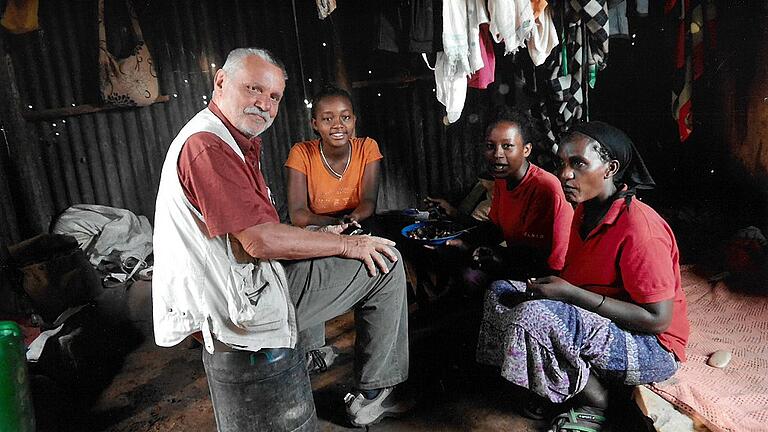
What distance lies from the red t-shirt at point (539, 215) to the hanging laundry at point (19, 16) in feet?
11.8

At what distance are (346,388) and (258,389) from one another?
908 mm

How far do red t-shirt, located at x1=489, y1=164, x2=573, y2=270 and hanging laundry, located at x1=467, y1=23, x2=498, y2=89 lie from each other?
0.92 m

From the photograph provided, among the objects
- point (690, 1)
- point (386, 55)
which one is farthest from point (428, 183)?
point (690, 1)

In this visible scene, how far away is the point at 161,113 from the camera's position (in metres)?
4.66

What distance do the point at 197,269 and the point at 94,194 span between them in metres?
3.10

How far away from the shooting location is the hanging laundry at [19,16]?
12.6 feet

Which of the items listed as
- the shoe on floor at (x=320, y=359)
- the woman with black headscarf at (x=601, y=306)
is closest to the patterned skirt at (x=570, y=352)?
the woman with black headscarf at (x=601, y=306)

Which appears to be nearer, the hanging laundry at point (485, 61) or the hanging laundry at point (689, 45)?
the hanging laundry at point (485, 61)

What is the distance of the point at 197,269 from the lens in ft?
6.61

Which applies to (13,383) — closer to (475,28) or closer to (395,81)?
(475,28)

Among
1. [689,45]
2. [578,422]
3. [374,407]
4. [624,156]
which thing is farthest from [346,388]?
[689,45]

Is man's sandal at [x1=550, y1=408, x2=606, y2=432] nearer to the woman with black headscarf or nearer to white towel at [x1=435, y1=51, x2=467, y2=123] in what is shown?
the woman with black headscarf

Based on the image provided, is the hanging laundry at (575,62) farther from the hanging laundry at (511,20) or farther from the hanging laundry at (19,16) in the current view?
the hanging laundry at (19,16)

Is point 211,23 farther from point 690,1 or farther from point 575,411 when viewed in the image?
point 575,411
